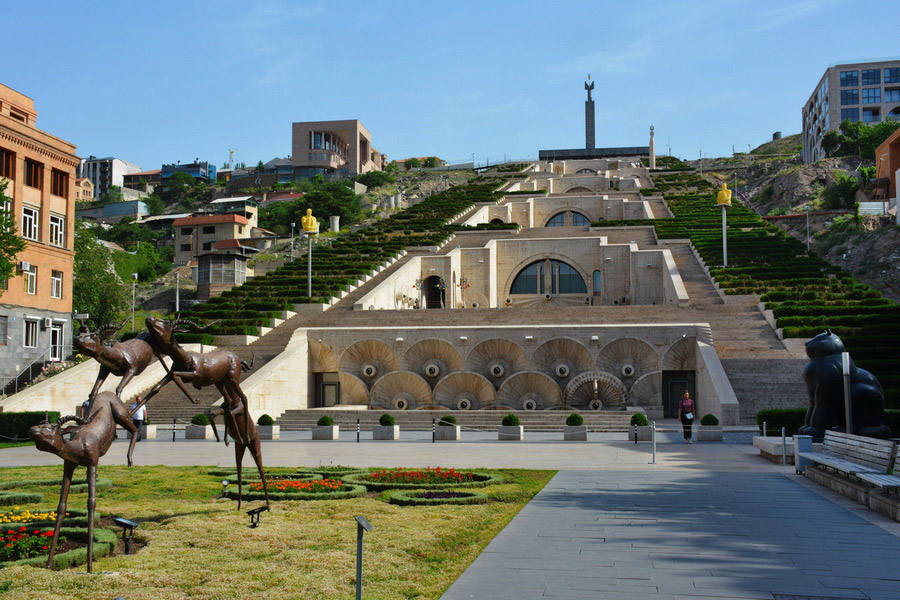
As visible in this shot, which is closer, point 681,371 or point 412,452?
point 412,452

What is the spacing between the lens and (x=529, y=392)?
2959 cm

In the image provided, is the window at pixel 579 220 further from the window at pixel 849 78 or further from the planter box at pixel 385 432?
the window at pixel 849 78

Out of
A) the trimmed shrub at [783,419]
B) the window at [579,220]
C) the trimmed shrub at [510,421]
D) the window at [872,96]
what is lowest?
the trimmed shrub at [510,421]

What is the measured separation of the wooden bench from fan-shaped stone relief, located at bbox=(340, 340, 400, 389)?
18.7m

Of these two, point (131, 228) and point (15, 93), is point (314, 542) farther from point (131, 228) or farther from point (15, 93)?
point (131, 228)

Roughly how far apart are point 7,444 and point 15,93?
76.3ft

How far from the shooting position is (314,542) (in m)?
9.04

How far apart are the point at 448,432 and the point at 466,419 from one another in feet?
13.0

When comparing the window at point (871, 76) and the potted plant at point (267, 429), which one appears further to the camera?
the window at point (871, 76)

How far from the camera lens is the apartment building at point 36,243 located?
34.5m

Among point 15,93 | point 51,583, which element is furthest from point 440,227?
point 51,583

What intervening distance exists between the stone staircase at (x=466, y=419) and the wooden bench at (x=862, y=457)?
11.3 metres

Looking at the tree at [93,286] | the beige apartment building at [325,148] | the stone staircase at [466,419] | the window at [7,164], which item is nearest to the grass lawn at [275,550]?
the stone staircase at [466,419]

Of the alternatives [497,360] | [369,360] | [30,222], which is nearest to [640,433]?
[497,360]
